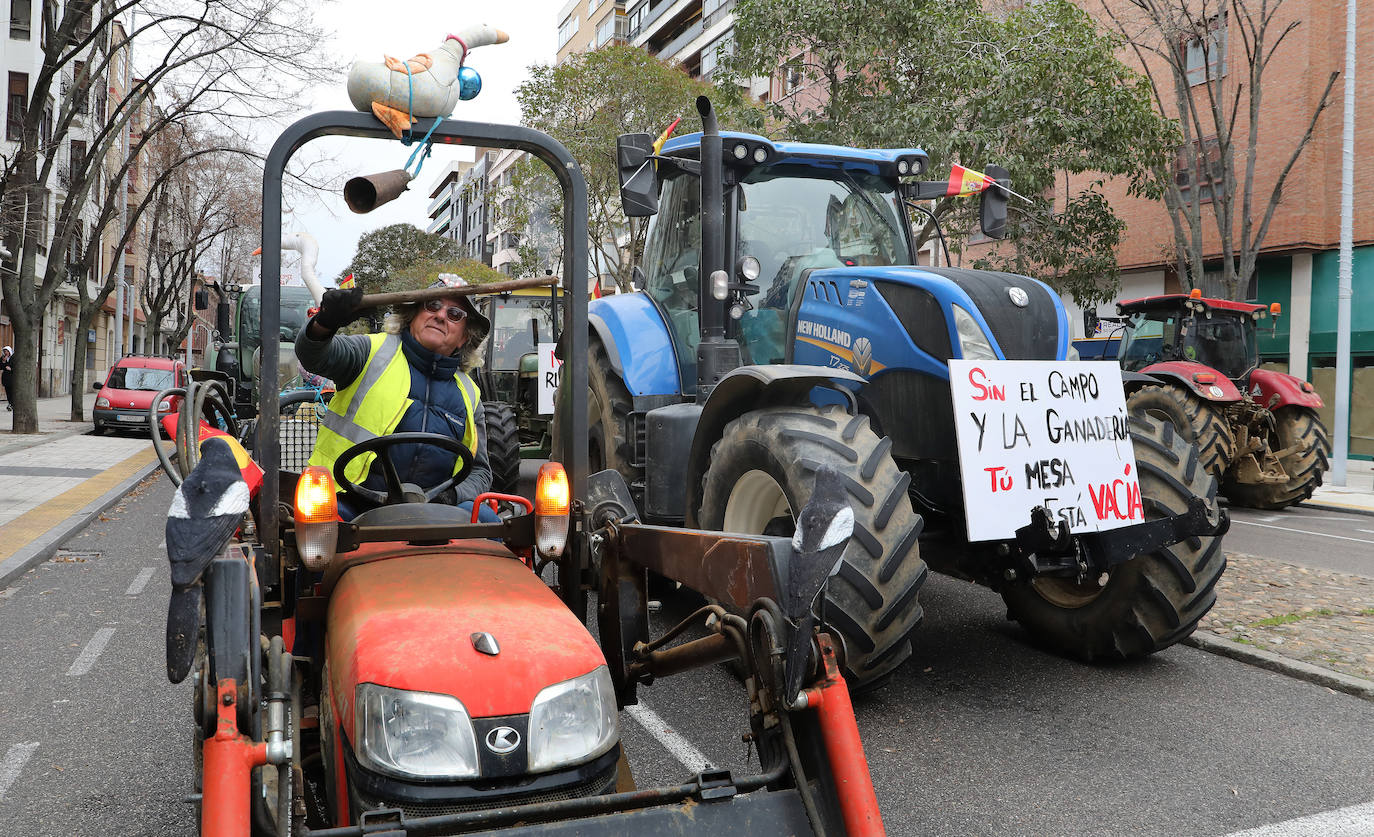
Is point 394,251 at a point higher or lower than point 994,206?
higher

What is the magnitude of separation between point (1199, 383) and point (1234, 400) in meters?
0.39

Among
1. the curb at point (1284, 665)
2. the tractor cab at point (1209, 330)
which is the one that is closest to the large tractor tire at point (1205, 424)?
the tractor cab at point (1209, 330)

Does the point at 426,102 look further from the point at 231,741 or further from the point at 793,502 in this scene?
the point at 793,502

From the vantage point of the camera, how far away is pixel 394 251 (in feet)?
219

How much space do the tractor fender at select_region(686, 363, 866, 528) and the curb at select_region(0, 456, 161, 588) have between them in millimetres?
5311

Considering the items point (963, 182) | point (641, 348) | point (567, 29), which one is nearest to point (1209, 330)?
point (963, 182)

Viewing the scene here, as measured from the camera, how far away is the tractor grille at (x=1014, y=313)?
15.6ft

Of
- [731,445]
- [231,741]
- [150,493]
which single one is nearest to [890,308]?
[731,445]

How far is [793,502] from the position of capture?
14.2ft

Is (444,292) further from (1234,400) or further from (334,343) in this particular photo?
(1234,400)

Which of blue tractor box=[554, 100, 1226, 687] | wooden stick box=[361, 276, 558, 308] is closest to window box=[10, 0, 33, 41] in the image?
blue tractor box=[554, 100, 1226, 687]

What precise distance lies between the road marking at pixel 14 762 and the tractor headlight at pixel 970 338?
4.16m

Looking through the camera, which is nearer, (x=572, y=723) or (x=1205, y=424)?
(x=572, y=723)

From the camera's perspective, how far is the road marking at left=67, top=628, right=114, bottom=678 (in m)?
5.26
